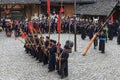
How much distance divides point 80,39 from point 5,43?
19.2 ft

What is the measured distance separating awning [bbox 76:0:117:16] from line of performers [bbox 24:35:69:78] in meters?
12.7

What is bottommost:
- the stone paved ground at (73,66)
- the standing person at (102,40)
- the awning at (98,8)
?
the stone paved ground at (73,66)

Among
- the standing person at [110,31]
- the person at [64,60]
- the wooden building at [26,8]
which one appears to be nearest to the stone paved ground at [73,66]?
the person at [64,60]

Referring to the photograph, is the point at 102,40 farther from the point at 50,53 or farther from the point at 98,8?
the point at 98,8

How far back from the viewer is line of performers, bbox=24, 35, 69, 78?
1521cm

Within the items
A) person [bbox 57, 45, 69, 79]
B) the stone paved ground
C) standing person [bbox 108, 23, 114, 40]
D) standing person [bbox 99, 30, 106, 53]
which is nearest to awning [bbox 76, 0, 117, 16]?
standing person [bbox 108, 23, 114, 40]

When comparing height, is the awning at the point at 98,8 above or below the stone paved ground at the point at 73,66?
above

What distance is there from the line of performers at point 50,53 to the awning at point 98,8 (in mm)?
12708

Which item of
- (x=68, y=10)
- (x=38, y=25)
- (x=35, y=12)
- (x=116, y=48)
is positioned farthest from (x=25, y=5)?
(x=116, y=48)

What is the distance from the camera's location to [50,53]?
16.4m

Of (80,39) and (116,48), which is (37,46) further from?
(80,39)

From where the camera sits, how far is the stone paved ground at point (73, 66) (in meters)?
15.3

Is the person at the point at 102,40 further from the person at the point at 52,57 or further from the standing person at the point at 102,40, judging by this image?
the person at the point at 52,57

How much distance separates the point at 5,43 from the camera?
2473 cm
